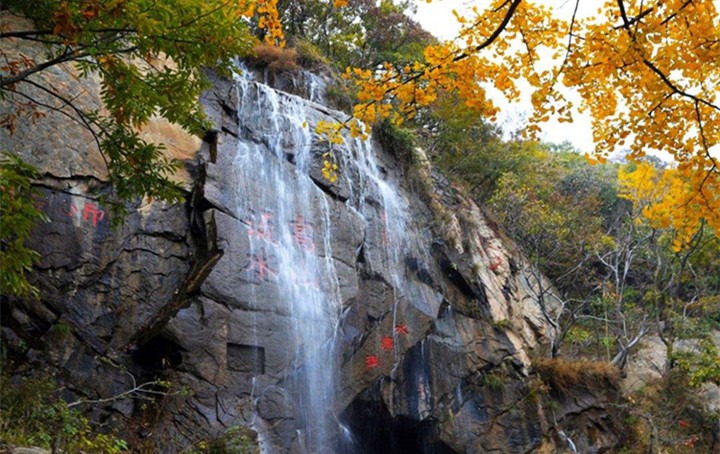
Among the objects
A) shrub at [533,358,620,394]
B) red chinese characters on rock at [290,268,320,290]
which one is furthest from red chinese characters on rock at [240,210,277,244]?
shrub at [533,358,620,394]

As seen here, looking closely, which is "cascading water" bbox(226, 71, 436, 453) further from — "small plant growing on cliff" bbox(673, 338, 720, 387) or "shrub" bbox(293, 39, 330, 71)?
"small plant growing on cliff" bbox(673, 338, 720, 387)

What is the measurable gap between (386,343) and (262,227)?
253cm

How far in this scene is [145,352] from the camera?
6.86 metres

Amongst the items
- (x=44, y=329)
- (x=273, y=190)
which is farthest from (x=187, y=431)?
(x=273, y=190)

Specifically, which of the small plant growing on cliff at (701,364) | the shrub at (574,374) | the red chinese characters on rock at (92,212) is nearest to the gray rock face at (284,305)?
the red chinese characters on rock at (92,212)

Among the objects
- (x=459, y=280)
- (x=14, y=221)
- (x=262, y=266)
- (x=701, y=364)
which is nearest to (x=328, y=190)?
(x=262, y=266)

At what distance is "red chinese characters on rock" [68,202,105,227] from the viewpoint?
6.72m

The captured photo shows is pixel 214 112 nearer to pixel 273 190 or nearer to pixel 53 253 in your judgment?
pixel 273 190

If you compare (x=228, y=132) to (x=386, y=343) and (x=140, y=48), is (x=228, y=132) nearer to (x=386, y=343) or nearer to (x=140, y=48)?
(x=386, y=343)

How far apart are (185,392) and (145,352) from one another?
1.07m

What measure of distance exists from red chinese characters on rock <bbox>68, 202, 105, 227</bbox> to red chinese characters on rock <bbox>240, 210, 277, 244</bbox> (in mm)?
1751

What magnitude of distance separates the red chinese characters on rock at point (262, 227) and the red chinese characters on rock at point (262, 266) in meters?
0.27

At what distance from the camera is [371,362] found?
337 inches

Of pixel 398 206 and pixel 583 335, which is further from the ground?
pixel 398 206
